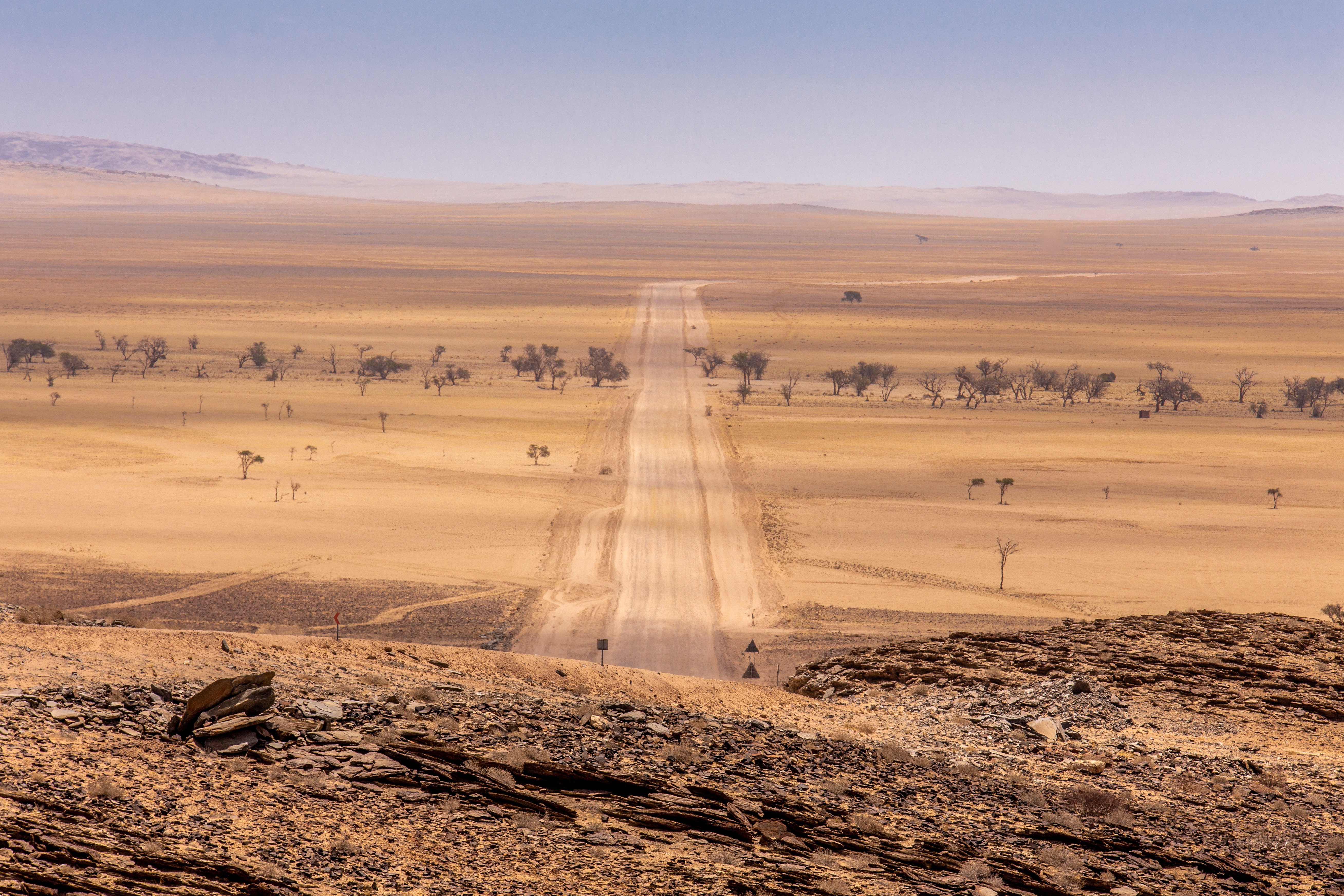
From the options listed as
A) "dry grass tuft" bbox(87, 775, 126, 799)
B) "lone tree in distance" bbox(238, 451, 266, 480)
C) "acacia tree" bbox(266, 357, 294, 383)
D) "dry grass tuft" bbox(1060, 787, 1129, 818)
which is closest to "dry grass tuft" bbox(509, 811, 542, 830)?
"dry grass tuft" bbox(87, 775, 126, 799)

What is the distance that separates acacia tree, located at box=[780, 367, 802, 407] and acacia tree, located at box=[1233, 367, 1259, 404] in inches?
1292

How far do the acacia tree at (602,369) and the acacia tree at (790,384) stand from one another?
42.9ft

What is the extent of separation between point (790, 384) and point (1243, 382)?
35.7m

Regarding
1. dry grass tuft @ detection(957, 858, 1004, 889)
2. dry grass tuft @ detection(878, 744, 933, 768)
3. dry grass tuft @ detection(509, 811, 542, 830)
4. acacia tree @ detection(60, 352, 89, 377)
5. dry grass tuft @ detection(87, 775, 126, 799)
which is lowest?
dry grass tuft @ detection(878, 744, 933, 768)

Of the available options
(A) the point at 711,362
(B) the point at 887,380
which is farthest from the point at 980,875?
(A) the point at 711,362

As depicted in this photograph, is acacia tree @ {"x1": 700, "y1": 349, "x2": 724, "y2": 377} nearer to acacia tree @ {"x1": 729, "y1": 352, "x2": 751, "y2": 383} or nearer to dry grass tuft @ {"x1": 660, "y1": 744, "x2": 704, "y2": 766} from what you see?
acacia tree @ {"x1": 729, "y1": 352, "x2": 751, "y2": 383}

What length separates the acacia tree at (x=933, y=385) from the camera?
79.6 m

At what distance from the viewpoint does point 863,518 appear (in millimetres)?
46188

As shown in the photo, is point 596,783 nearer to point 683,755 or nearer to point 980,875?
point 683,755

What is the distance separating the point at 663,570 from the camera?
38.2 m

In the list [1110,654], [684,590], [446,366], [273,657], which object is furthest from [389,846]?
[446,366]

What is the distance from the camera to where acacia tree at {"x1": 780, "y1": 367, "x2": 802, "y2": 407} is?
7856 cm

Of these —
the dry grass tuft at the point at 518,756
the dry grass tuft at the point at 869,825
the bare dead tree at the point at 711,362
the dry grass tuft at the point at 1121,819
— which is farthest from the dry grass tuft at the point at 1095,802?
the bare dead tree at the point at 711,362

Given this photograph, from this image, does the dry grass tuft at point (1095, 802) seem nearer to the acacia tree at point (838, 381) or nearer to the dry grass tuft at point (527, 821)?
the dry grass tuft at point (527, 821)
